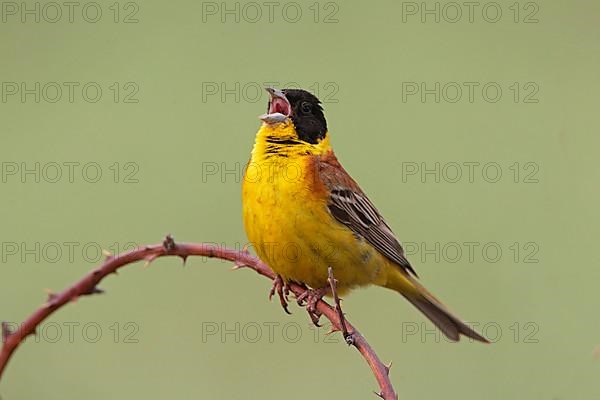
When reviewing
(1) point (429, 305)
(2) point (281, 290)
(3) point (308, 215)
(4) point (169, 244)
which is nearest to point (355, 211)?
(3) point (308, 215)

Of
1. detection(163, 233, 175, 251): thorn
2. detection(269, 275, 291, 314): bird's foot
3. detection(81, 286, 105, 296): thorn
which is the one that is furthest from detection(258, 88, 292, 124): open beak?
detection(81, 286, 105, 296): thorn

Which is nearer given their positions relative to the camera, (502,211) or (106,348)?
(106,348)

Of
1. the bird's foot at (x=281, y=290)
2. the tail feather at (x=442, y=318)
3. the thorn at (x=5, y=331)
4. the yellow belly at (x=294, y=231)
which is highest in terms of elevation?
the thorn at (x=5, y=331)

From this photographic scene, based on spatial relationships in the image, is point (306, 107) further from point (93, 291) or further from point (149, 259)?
point (93, 291)

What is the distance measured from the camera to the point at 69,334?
4789mm

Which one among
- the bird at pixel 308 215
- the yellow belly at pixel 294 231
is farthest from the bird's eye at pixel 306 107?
the yellow belly at pixel 294 231

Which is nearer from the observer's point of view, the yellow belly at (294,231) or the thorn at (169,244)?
the thorn at (169,244)

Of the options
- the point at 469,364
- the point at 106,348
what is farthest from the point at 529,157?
the point at 106,348

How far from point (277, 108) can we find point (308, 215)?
574 millimetres

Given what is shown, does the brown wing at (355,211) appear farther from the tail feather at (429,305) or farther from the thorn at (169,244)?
the thorn at (169,244)

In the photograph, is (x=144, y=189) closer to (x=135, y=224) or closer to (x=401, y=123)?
(x=135, y=224)

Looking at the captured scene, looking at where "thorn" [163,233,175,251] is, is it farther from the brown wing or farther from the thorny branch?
the brown wing

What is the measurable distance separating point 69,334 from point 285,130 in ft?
5.30

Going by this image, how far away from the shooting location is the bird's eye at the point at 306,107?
4.14 m
